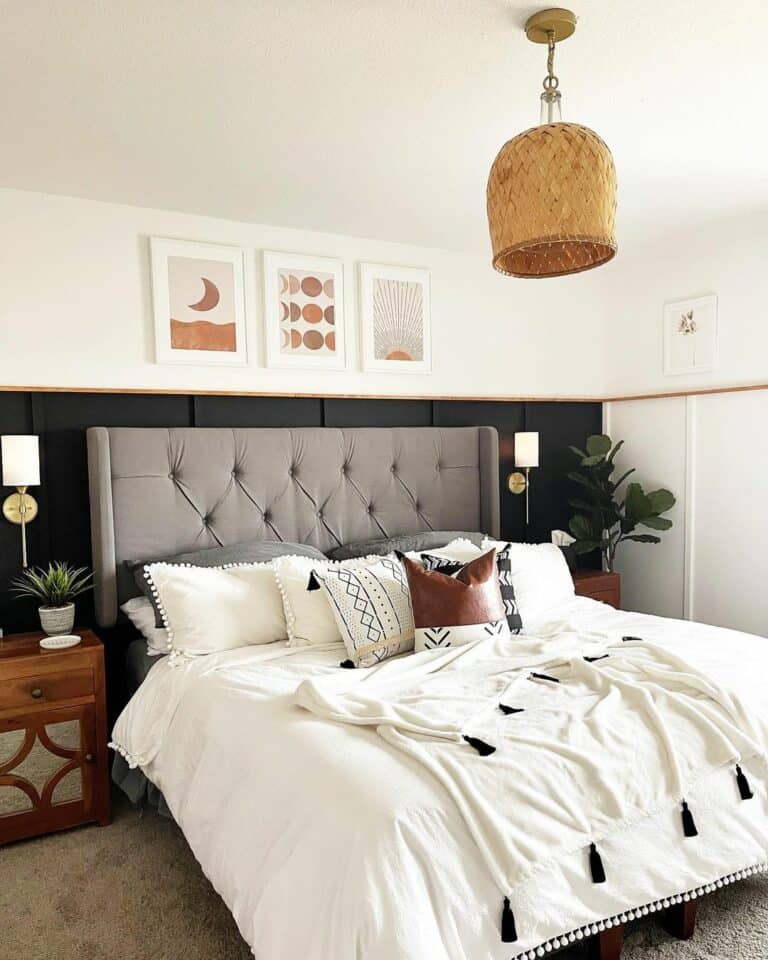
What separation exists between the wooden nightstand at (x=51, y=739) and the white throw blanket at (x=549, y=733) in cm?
105

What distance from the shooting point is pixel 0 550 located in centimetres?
289

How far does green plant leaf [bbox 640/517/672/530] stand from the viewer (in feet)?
12.6

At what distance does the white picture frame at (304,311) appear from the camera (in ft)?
11.1

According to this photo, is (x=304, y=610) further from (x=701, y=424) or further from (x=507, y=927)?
(x=701, y=424)

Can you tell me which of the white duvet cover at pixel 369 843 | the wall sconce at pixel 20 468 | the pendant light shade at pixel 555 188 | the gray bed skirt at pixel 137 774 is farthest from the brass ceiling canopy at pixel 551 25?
the gray bed skirt at pixel 137 774

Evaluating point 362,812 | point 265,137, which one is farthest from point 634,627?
point 265,137

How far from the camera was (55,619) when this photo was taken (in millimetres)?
2744

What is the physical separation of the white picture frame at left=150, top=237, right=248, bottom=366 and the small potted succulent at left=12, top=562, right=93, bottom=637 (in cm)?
97

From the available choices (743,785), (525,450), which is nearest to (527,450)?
(525,450)

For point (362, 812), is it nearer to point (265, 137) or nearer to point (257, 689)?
point (257, 689)

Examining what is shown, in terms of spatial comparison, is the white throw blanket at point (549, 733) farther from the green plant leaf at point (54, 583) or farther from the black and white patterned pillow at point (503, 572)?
the green plant leaf at point (54, 583)

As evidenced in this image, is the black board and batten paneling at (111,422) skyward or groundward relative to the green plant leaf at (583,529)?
skyward

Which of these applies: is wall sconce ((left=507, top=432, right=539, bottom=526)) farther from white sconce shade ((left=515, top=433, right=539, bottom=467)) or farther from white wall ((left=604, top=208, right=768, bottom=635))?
white wall ((left=604, top=208, right=768, bottom=635))

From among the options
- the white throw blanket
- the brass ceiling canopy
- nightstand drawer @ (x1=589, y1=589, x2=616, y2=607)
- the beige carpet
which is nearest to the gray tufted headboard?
nightstand drawer @ (x1=589, y1=589, x2=616, y2=607)
